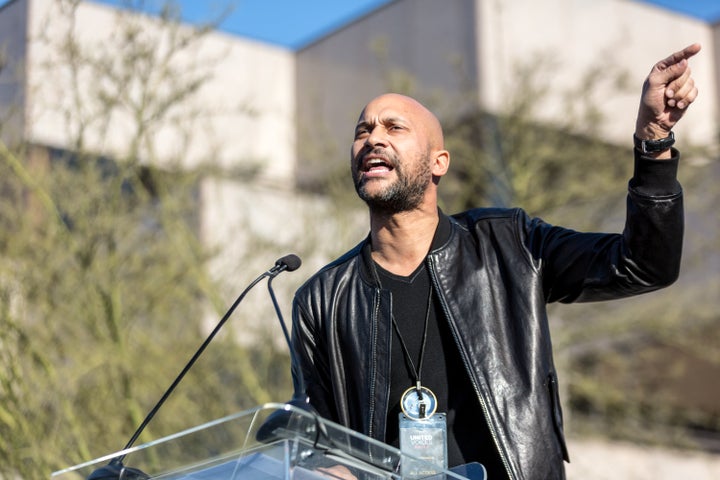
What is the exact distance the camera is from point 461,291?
3.25m

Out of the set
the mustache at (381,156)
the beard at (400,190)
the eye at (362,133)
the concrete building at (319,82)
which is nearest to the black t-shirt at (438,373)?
the beard at (400,190)

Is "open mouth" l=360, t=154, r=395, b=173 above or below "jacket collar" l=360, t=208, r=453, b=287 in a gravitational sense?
above

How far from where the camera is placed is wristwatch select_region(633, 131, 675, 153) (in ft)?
9.51

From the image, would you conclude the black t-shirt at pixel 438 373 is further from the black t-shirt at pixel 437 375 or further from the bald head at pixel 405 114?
the bald head at pixel 405 114

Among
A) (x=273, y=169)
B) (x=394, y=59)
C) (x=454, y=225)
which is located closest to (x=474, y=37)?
(x=394, y=59)

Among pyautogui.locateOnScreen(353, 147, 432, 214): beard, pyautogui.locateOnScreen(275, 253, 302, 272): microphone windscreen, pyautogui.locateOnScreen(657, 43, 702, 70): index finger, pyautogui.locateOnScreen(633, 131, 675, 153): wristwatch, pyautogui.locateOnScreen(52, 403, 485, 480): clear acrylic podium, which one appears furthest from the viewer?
pyautogui.locateOnScreen(353, 147, 432, 214): beard

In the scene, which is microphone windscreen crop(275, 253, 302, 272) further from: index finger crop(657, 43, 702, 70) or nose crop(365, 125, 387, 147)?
index finger crop(657, 43, 702, 70)

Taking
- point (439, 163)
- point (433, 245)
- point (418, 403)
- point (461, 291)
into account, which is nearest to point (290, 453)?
point (418, 403)

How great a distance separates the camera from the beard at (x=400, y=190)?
3.30 metres

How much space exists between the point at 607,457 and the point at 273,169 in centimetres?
824

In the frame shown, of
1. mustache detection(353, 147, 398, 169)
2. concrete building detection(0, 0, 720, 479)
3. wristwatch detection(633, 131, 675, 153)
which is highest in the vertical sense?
concrete building detection(0, 0, 720, 479)

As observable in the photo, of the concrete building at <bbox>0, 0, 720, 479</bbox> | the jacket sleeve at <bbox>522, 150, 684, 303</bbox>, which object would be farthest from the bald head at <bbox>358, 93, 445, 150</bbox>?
the concrete building at <bbox>0, 0, 720, 479</bbox>

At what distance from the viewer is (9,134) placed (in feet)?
25.6

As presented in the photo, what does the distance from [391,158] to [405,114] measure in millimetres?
182
